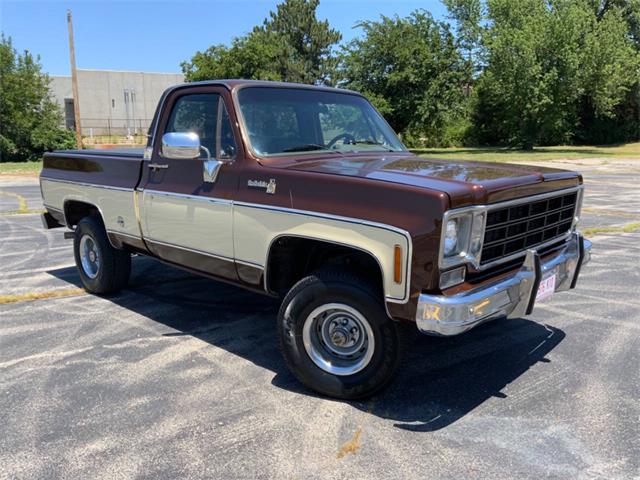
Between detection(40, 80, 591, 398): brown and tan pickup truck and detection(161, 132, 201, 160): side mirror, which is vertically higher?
detection(161, 132, 201, 160): side mirror

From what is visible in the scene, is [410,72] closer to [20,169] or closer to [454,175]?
[20,169]

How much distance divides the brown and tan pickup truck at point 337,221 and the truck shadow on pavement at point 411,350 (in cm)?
36

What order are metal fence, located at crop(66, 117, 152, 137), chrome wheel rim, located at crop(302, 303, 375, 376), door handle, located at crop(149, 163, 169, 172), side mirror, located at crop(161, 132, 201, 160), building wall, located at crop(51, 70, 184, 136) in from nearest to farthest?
chrome wheel rim, located at crop(302, 303, 375, 376) < side mirror, located at crop(161, 132, 201, 160) < door handle, located at crop(149, 163, 169, 172) < metal fence, located at crop(66, 117, 152, 137) < building wall, located at crop(51, 70, 184, 136)

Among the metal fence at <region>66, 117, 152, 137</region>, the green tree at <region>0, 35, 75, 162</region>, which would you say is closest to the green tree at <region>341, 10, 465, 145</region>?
the green tree at <region>0, 35, 75, 162</region>

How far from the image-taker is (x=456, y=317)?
2.96 m

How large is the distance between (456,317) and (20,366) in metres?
3.21

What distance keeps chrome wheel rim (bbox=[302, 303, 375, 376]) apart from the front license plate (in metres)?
1.12

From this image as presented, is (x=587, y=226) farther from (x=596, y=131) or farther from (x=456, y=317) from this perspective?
(x=596, y=131)

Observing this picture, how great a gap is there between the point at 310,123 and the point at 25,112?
32.4m

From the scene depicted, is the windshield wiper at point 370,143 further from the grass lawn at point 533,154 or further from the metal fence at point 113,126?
the metal fence at point 113,126

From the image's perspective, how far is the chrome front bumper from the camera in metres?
2.96

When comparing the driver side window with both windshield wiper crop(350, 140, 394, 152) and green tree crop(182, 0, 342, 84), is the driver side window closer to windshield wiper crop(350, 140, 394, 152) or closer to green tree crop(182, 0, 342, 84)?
windshield wiper crop(350, 140, 394, 152)

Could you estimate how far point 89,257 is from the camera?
594cm

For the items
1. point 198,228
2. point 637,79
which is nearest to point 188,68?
point 637,79
